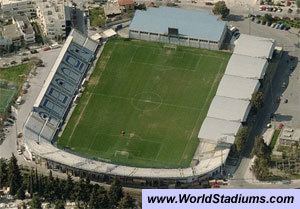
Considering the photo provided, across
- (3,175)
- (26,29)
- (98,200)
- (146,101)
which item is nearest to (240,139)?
(146,101)

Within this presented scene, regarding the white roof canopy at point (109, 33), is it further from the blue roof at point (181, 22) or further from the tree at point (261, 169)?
the tree at point (261, 169)

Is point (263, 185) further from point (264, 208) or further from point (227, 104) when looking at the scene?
point (264, 208)

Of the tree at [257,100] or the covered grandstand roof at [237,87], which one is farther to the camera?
the covered grandstand roof at [237,87]

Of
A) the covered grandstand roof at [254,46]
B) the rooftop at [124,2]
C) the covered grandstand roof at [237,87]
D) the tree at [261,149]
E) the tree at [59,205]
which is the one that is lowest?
the tree at [59,205]

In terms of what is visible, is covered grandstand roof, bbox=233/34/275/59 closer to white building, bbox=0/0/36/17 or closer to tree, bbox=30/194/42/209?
white building, bbox=0/0/36/17

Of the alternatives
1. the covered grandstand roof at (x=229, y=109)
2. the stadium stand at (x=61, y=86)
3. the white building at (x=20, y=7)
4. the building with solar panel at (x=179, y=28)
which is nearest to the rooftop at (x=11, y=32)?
the white building at (x=20, y=7)

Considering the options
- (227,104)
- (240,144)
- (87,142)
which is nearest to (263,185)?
(240,144)
